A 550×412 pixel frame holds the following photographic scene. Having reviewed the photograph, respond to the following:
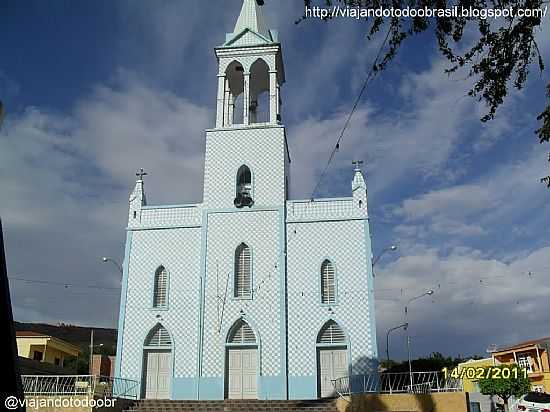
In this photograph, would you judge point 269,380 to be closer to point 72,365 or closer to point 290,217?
point 290,217

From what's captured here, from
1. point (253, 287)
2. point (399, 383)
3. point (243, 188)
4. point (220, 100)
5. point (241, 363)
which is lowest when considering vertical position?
point (399, 383)

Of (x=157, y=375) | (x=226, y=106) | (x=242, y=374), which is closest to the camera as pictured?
(x=242, y=374)

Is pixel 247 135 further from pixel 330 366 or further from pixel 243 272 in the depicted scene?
pixel 330 366

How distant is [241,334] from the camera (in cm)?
2058

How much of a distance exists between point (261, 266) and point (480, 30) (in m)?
15.3

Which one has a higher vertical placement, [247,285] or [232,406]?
[247,285]

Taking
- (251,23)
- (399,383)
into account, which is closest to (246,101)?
(251,23)

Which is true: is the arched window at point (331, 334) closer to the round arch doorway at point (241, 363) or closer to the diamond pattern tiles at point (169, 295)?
the round arch doorway at point (241, 363)

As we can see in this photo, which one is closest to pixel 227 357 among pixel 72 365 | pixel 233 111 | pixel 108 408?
pixel 108 408

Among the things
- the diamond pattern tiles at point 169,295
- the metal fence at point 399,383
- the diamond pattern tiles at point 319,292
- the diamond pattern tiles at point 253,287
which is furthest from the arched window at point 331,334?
the diamond pattern tiles at point 169,295

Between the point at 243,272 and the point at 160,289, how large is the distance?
3.40 metres

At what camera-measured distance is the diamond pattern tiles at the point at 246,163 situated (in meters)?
22.3

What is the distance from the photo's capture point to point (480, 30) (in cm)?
687

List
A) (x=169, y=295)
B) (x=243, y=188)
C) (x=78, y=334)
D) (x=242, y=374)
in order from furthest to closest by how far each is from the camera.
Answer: (x=78, y=334), (x=243, y=188), (x=169, y=295), (x=242, y=374)
